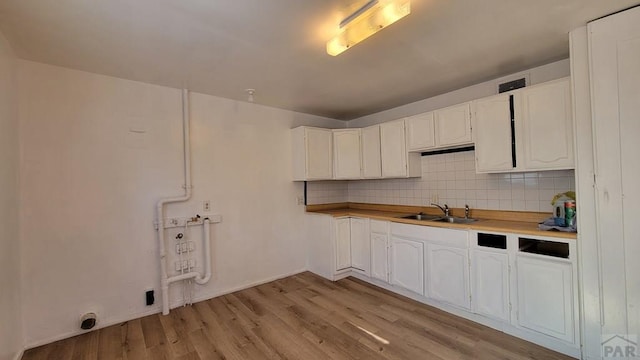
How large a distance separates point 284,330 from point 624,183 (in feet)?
9.11

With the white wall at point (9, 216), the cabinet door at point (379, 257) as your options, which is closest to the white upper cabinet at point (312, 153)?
the cabinet door at point (379, 257)

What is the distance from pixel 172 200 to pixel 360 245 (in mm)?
2353

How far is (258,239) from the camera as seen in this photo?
362 centimetres

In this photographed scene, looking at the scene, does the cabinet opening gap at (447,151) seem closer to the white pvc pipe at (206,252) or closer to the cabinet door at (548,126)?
the cabinet door at (548,126)

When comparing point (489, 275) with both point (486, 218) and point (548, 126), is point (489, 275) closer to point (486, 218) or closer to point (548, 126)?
point (486, 218)

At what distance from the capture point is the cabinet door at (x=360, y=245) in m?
3.54

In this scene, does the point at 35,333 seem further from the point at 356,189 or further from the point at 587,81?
the point at 587,81

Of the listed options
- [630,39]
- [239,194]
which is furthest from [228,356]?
[630,39]

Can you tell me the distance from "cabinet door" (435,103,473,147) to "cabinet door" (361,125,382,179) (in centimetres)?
84

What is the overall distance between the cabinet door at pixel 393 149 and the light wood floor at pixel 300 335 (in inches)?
60.0

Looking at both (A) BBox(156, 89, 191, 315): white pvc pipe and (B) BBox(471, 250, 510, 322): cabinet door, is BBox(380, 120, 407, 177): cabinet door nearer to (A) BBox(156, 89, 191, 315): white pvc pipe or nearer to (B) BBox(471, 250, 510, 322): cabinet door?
(B) BBox(471, 250, 510, 322): cabinet door

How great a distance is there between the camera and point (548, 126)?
7.39 ft

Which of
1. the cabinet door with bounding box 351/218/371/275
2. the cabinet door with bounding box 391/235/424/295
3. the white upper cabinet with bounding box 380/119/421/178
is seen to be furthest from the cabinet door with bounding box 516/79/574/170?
the cabinet door with bounding box 351/218/371/275

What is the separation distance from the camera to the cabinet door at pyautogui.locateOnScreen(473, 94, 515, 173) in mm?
2490
